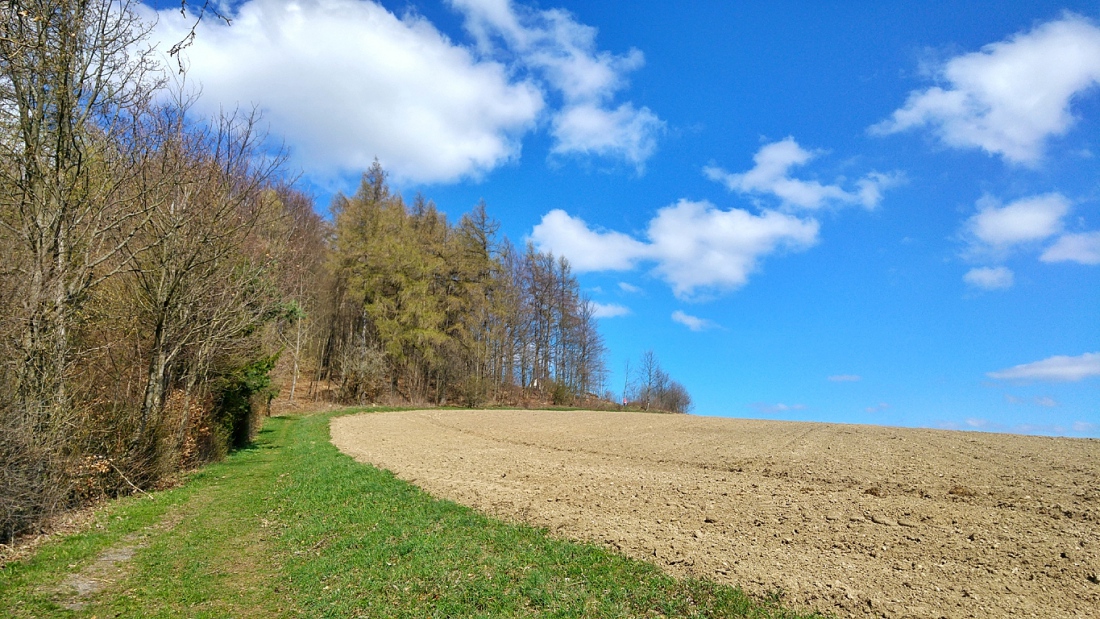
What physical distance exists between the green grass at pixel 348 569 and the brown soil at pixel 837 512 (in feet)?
1.98

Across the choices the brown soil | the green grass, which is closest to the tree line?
the green grass

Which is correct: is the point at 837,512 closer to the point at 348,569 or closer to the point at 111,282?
the point at 348,569

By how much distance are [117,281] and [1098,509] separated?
17.8m

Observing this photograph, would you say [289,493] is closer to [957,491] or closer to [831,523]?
[831,523]

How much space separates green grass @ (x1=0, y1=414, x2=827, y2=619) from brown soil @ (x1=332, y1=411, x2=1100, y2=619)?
605mm

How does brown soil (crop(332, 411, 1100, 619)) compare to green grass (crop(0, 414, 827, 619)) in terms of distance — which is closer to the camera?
brown soil (crop(332, 411, 1100, 619))

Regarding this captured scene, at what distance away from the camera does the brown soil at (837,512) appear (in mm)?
5527

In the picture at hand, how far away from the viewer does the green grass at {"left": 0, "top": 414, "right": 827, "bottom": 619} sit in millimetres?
5637

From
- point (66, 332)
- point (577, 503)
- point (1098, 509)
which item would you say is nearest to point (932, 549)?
point (1098, 509)

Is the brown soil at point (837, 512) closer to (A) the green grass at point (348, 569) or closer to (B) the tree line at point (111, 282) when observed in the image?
(A) the green grass at point (348, 569)

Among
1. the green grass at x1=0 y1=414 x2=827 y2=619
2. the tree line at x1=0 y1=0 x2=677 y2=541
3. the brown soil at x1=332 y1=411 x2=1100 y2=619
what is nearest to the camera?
the brown soil at x1=332 y1=411 x2=1100 y2=619

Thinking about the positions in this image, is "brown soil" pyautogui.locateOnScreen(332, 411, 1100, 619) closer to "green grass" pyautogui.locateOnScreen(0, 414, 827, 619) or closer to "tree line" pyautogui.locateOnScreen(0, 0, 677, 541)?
"green grass" pyautogui.locateOnScreen(0, 414, 827, 619)

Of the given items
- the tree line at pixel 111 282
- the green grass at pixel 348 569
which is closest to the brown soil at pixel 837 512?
the green grass at pixel 348 569

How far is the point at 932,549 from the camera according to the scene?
6.57m
